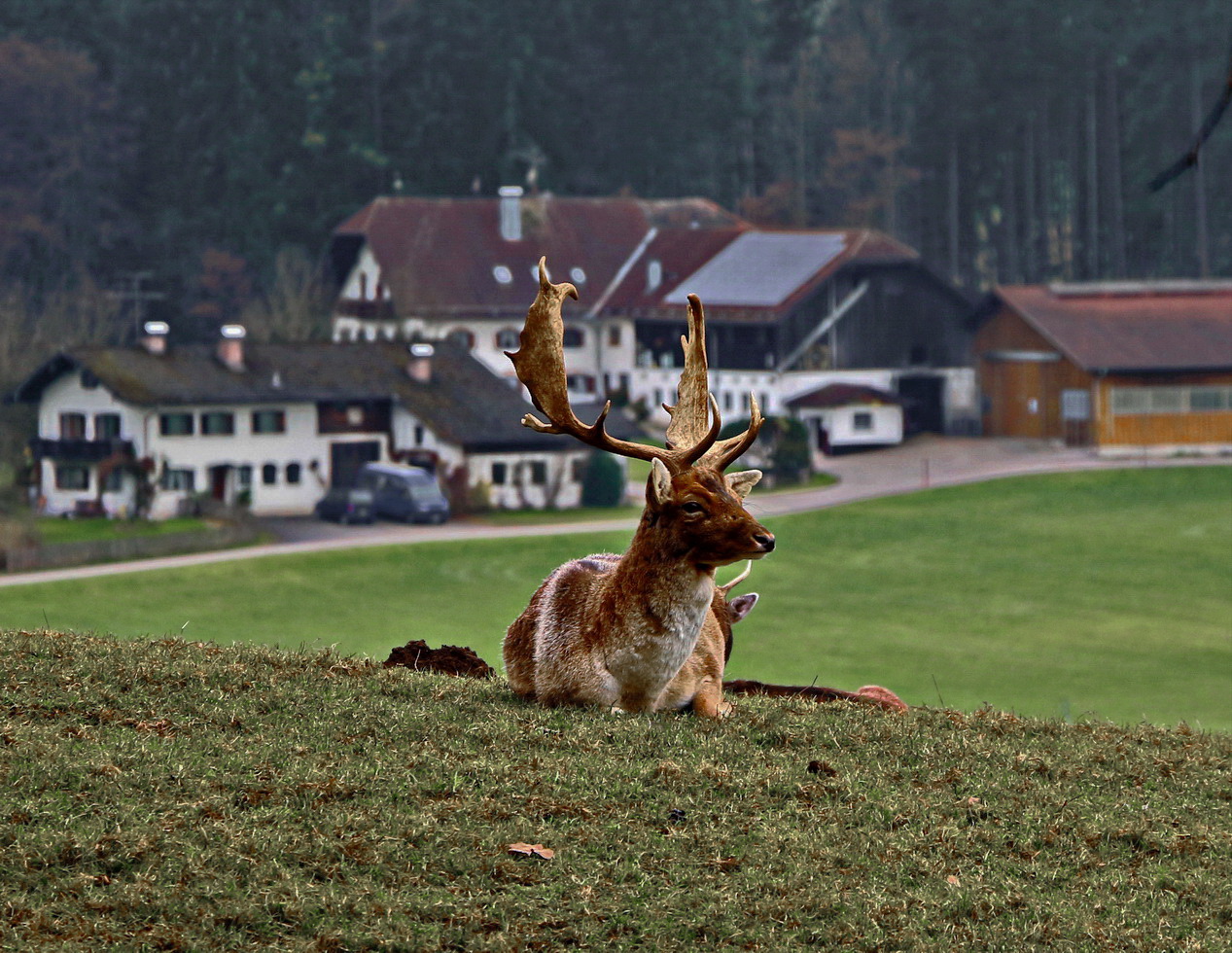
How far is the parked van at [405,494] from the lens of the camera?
245 feet

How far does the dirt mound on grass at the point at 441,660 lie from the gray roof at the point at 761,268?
76.0m

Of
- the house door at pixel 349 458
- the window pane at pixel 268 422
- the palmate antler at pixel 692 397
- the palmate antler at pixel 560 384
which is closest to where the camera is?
the palmate antler at pixel 560 384

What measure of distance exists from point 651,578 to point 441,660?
3870 millimetres

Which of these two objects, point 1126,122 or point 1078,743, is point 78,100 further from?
point 1078,743

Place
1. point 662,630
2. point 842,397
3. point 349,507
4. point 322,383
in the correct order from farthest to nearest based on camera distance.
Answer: point 842,397 → point 322,383 → point 349,507 → point 662,630

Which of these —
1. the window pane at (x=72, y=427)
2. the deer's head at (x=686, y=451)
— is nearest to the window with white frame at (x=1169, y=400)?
the window pane at (x=72, y=427)

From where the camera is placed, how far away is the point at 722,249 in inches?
4085

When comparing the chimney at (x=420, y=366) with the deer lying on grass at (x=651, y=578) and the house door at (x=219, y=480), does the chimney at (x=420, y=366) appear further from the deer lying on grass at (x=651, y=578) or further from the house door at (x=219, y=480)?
the deer lying on grass at (x=651, y=578)

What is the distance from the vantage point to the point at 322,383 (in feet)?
262

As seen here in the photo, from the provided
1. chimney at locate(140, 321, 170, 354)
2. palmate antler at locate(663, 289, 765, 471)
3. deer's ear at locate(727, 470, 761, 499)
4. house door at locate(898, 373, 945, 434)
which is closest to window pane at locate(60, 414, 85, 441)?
chimney at locate(140, 321, 170, 354)

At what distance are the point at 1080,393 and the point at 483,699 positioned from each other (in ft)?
249

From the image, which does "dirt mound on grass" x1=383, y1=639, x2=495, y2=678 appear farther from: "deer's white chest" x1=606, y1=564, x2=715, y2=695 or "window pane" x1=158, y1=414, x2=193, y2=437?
"window pane" x1=158, y1=414, x2=193, y2=437

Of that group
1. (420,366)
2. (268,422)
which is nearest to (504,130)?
(420,366)

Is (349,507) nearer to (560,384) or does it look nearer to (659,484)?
(560,384)
